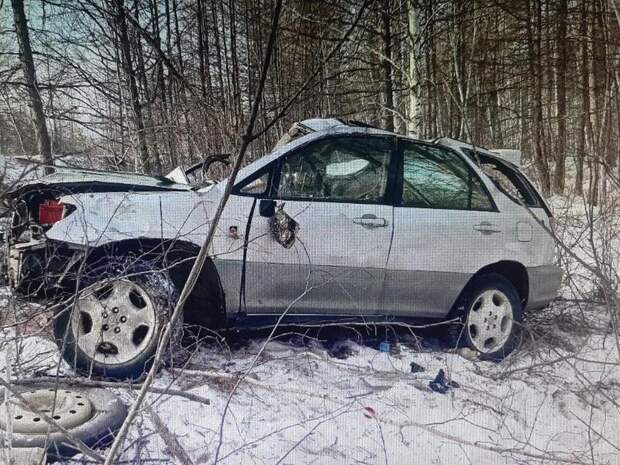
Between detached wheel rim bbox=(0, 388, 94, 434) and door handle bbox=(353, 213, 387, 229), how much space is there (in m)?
2.01

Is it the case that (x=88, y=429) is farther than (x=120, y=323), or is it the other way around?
(x=120, y=323)

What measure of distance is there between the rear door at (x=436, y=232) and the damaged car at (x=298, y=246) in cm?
1

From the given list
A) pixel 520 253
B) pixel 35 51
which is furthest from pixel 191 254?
pixel 35 51

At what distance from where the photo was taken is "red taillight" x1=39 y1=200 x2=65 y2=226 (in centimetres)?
302

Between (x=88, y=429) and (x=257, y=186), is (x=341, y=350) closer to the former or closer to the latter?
(x=257, y=186)

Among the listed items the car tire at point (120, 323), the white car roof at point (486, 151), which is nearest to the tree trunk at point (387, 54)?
the white car roof at point (486, 151)

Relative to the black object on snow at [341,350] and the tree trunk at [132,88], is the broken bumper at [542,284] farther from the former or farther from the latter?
the tree trunk at [132,88]

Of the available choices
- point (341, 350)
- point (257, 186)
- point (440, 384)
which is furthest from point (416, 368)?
point (257, 186)

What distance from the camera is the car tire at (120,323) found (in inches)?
116

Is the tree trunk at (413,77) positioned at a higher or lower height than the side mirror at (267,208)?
higher

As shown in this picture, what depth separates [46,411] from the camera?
229 centimetres

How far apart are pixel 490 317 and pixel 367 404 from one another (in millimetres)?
1483

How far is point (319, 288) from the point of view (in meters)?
3.50

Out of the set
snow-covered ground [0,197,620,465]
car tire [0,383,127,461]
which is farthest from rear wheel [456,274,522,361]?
car tire [0,383,127,461]
